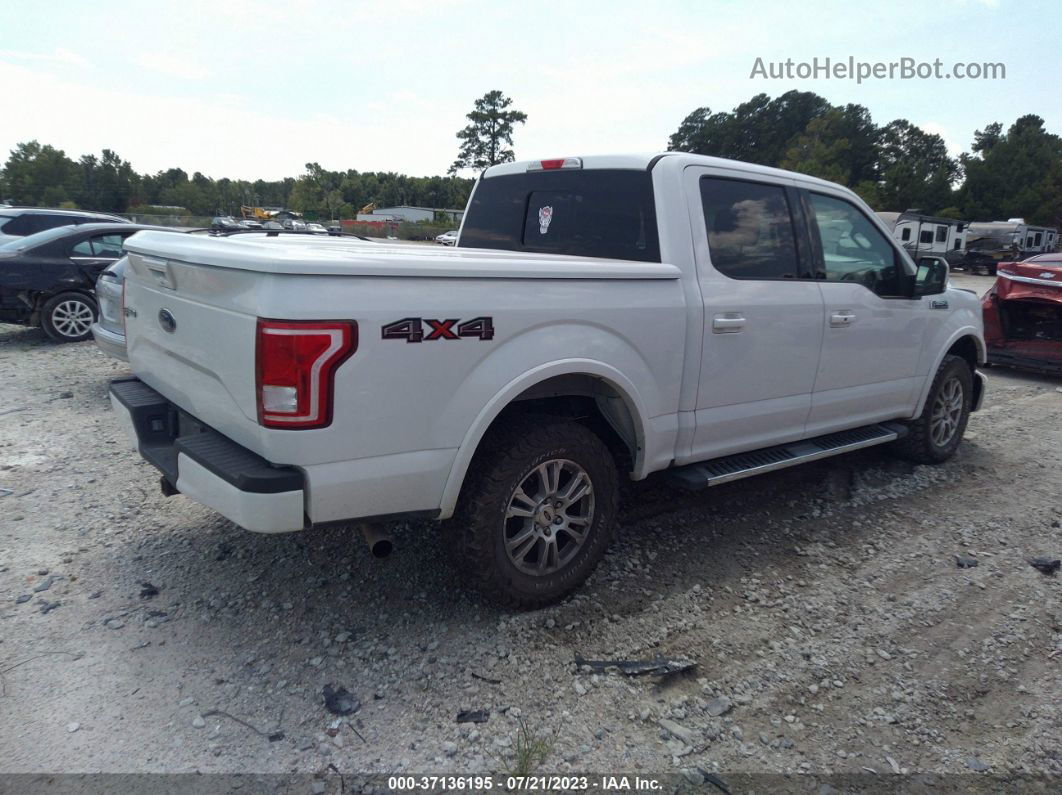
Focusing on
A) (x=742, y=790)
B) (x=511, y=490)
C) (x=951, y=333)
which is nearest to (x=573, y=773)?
(x=742, y=790)

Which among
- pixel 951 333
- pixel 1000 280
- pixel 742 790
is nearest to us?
pixel 742 790

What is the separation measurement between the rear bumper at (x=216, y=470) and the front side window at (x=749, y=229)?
7.78ft

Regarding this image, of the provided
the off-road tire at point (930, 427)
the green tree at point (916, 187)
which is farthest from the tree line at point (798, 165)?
the off-road tire at point (930, 427)

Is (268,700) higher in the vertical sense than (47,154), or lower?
lower

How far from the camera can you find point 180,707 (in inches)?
103

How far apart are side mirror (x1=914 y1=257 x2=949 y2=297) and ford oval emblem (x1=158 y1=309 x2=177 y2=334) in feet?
14.6

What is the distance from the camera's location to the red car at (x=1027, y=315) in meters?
8.72

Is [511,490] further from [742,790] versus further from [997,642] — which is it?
[997,642]

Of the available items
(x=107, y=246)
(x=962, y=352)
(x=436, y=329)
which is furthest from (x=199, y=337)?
(x=107, y=246)

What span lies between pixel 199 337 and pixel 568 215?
217 cm

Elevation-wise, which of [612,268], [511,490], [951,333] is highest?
[612,268]

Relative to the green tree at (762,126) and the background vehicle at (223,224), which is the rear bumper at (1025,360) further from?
the green tree at (762,126)

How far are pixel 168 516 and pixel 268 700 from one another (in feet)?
6.28

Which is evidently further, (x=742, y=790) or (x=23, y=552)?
(x=23, y=552)
